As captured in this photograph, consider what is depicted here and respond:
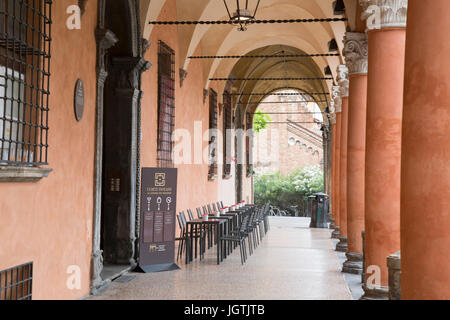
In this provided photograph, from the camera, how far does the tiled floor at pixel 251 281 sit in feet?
21.5

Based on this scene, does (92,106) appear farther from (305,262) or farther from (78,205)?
(305,262)

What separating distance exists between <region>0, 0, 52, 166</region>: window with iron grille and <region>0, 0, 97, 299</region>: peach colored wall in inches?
8.5

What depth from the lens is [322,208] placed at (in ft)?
58.7

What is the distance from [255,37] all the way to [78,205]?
12.2 meters

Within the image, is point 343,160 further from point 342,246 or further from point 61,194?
point 61,194

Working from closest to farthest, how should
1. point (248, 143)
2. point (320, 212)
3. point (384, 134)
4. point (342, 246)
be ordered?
point (384, 134), point (342, 246), point (320, 212), point (248, 143)

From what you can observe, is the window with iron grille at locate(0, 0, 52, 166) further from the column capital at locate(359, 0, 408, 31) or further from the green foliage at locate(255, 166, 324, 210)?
the green foliage at locate(255, 166, 324, 210)

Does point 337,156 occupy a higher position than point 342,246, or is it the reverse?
point 337,156

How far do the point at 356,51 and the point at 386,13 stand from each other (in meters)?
2.39

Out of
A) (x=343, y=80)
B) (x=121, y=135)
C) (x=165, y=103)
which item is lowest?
(x=121, y=135)

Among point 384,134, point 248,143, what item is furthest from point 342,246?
point 248,143

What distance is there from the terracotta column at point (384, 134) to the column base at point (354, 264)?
2478mm

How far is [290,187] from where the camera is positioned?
3031 centimetres

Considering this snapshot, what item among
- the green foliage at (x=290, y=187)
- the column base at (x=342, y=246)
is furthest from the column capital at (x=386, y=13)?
the green foliage at (x=290, y=187)
